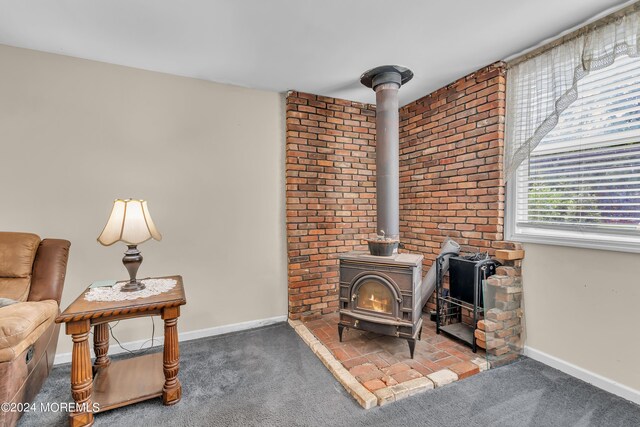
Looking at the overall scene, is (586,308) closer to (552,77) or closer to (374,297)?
(374,297)

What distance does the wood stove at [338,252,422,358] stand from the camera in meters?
2.20

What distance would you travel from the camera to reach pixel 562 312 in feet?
6.77

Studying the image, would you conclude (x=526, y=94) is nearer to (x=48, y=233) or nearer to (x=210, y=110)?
(x=210, y=110)

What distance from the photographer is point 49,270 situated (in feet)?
6.53

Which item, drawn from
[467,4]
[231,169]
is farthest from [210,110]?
[467,4]

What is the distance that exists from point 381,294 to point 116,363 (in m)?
2.05

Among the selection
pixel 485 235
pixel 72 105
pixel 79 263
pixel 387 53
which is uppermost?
pixel 387 53

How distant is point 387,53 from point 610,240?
199cm

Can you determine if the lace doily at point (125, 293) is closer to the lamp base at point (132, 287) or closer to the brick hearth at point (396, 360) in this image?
the lamp base at point (132, 287)

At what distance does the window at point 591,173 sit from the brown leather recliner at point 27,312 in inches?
128

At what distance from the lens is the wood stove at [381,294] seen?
86.7 inches

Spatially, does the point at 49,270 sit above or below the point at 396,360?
above

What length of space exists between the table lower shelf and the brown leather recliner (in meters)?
0.35

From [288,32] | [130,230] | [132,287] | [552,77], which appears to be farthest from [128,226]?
[552,77]
